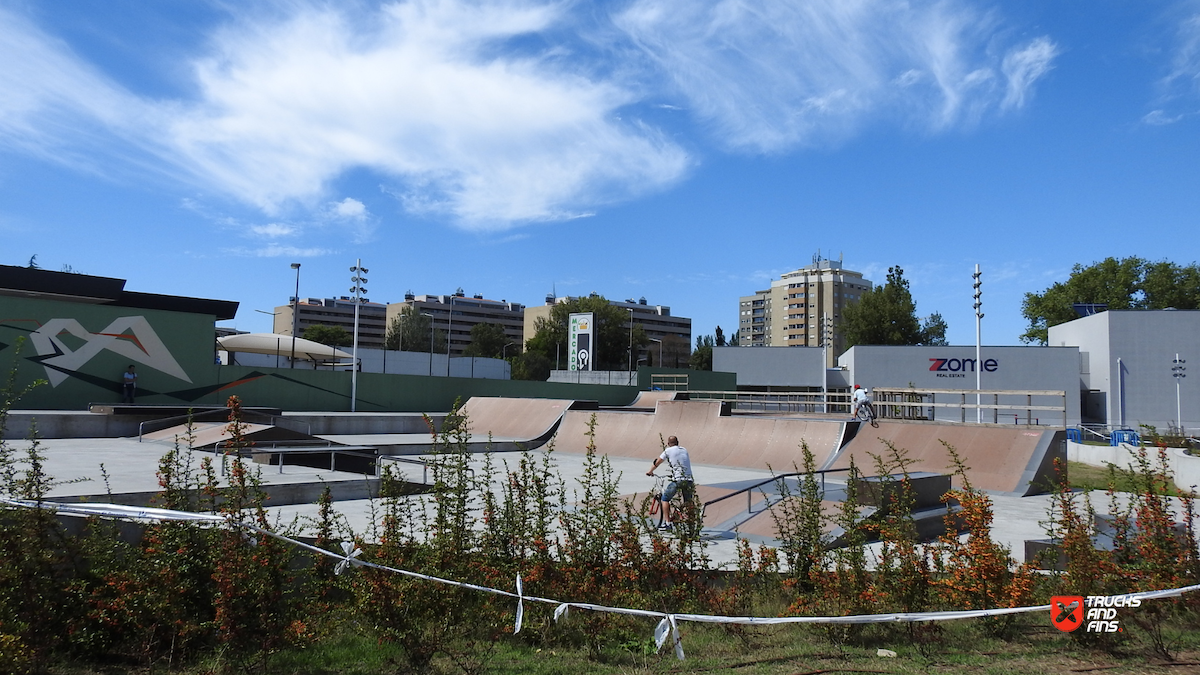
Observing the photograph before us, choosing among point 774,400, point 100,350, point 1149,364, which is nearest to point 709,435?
point 100,350

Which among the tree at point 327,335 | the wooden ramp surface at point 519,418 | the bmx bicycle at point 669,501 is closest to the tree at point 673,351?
the tree at point 327,335

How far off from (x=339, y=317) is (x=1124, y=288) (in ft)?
409

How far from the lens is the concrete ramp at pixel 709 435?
60.6 ft

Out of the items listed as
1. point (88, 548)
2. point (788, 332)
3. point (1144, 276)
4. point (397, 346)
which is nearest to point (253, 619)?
point (88, 548)

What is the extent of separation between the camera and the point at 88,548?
483cm

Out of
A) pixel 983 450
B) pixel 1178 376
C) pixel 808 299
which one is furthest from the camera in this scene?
pixel 808 299

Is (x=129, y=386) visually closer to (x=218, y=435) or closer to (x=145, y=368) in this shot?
(x=145, y=368)

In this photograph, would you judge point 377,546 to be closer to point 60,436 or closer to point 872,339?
point 60,436

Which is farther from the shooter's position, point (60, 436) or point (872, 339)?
point (872, 339)

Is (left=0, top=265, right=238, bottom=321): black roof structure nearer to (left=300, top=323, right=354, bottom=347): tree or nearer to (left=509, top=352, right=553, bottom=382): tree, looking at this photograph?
(left=509, top=352, right=553, bottom=382): tree

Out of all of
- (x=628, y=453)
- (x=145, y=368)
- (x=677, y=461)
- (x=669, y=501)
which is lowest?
(x=628, y=453)

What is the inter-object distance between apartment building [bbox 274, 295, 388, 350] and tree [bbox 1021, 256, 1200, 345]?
106 meters

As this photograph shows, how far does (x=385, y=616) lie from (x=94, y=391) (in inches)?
1015

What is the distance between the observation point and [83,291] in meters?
26.7
